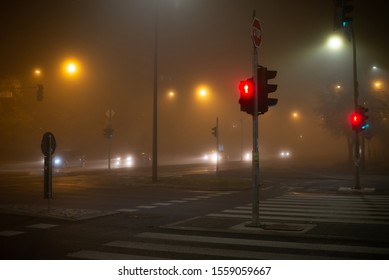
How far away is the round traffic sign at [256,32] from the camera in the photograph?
1075 centimetres

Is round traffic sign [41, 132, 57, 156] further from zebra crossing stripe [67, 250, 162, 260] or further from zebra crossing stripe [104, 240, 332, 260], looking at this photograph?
zebra crossing stripe [67, 250, 162, 260]

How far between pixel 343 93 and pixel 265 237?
41.8 m

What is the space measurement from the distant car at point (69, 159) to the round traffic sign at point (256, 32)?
1570 inches

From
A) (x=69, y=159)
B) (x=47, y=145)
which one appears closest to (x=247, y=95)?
(x=47, y=145)

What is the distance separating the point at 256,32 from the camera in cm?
1093

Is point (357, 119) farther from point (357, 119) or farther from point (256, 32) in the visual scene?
point (256, 32)

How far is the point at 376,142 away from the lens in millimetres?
62344

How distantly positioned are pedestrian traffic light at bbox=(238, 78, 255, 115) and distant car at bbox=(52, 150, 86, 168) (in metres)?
39.7

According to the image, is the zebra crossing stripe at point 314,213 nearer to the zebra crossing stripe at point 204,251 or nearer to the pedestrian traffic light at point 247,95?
the pedestrian traffic light at point 247,95

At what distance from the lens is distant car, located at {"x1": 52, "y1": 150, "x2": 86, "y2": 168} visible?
159 ft

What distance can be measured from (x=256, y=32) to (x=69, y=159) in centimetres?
4213

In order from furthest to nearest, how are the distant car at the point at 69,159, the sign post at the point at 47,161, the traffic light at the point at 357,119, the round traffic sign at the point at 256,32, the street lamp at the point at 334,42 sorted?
the distant car at the point at 69,159 < the traffic light at the point at 357,119 < the street lamp at the point at 334,42 < the sign post at the point at 47,161 < the round traffic sign at the point at 256,32

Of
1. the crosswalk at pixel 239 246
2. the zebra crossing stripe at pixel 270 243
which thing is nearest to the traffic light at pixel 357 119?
the crosswalk at pixel 239 246

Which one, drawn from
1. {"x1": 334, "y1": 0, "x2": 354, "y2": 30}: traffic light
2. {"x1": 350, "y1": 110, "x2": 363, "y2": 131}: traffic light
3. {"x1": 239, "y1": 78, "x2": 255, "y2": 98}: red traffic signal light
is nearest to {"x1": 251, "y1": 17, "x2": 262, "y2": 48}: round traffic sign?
{"x1": 239, "y1": 78, "x2": 255, "y2": 98}: red traffic signal light
